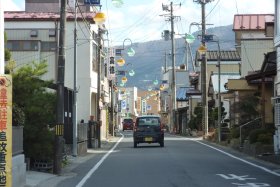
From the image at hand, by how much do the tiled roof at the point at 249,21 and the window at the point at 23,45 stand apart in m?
23.9

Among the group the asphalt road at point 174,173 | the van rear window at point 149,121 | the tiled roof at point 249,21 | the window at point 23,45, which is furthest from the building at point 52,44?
the tiled roof at point 249,21

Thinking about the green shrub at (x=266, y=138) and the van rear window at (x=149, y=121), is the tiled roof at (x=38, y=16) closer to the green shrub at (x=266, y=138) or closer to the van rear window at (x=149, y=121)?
the van rear window at (x=149, y=121)

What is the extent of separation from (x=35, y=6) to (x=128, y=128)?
5093 centimetres

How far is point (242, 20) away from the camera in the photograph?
5819 cm

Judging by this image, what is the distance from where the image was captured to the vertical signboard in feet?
36.5

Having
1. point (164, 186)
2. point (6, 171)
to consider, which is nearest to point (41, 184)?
point (164, 186)

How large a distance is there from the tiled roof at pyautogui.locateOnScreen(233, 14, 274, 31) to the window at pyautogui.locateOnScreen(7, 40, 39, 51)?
2385 centimetres

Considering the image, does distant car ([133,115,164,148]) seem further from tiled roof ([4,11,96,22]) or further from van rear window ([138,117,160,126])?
tiled roof ([4,11,96,22])

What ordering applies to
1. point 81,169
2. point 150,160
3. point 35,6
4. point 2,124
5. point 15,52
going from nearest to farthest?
point 2,124
point 81,169
point 150,160
point 15,52
point 35,6

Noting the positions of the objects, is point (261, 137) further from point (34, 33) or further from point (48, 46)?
point (34, 33)

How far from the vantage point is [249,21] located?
57.8 meters

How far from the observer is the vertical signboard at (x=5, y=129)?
11.1 meters

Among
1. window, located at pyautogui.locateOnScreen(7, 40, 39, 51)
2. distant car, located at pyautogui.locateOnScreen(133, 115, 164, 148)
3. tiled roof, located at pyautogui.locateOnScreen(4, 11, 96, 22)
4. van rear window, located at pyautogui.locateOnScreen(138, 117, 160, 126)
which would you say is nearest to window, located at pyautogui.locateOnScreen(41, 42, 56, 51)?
window, located at pyautogui.locateOnScreen(7, 40, 39, 51)

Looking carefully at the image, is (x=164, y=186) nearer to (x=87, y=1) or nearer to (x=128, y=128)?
(x=87, y=1)
